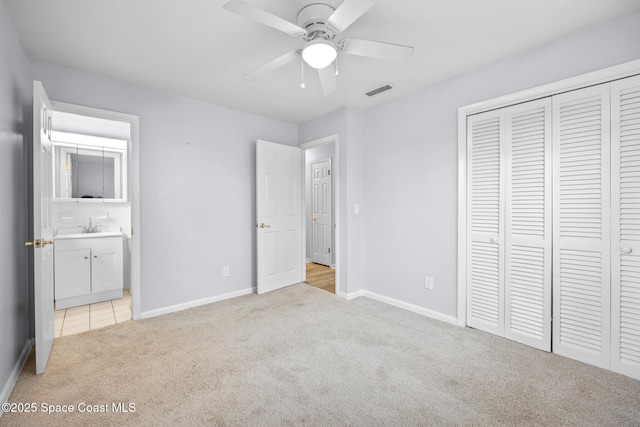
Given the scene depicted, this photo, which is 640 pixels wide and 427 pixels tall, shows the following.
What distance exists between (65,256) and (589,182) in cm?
524

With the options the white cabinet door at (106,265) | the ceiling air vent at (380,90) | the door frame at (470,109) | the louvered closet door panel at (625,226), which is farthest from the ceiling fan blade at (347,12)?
the white cabinet door at (106,265)

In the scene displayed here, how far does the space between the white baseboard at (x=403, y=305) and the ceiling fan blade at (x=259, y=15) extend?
9.17 ft

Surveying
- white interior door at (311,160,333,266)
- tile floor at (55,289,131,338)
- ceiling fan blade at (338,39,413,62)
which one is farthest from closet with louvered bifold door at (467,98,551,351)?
tile floor at (55,289,131,338)

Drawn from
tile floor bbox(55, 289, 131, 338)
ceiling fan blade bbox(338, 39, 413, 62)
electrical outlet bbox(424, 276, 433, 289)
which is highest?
ceiling fan blade bbox(338, 39, 413, 62)

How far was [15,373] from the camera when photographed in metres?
1.90

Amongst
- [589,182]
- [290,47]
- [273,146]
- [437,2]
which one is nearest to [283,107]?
[273,146]

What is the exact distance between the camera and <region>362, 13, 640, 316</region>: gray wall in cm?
217

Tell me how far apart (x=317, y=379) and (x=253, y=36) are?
98.2 inches

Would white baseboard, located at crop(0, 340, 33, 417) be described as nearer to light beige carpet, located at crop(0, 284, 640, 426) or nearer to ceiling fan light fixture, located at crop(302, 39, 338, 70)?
light beige carpet, located at crop(0, 284, 640, 426)

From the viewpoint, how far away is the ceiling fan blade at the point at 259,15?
54.7 inches

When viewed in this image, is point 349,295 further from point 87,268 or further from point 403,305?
point 87,268

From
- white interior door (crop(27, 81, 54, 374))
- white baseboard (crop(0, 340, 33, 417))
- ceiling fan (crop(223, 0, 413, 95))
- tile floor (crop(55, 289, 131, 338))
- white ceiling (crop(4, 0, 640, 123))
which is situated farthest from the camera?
tile floor (crop(55, 289, 131, 338))

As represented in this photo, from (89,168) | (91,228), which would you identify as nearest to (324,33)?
(89,168)

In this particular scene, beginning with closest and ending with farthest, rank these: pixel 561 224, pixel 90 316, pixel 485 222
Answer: pixel 561 224 → pixel 485 222 → pixel 90 316
